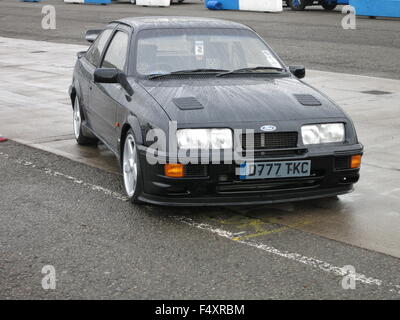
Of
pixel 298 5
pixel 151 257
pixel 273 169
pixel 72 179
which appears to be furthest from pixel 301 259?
pixel 298 5

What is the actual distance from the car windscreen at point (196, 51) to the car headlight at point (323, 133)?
1.30 m

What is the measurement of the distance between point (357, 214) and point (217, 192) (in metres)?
1.18

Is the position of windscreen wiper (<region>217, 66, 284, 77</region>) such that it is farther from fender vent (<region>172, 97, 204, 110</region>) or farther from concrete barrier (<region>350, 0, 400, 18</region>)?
concrete barrier (<region>350, 0, 400, 18</region>)

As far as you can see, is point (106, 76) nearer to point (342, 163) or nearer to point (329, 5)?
point (342, 163)

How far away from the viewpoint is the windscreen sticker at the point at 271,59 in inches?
269

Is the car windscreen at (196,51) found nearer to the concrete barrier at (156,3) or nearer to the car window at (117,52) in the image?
the car window at (117,52)

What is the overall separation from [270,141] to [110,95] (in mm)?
1882

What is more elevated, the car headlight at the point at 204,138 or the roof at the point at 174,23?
the roof at the point at 174,23

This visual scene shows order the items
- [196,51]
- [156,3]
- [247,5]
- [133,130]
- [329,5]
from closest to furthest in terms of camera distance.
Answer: [133,130] < [196,51] < [329,5] < [247,5] < [156,3]

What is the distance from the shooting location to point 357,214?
5.75 m

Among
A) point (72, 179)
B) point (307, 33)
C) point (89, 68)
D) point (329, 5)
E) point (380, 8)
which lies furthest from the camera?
point (329, 5)

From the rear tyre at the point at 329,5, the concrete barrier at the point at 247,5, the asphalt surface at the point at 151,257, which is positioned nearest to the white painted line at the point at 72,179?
the asphalt surface at the point at 151,257

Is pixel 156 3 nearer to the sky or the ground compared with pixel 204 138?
nearer to the ground

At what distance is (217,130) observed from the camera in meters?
5.43
